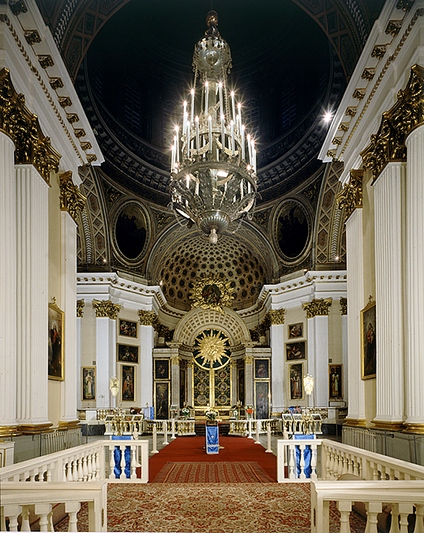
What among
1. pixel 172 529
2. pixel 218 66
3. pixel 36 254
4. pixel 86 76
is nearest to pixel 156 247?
pixel 86 76

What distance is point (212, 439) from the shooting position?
1523cm

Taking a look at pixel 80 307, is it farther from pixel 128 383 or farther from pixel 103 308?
pixel 128 383

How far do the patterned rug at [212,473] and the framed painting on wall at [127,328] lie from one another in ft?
36.0

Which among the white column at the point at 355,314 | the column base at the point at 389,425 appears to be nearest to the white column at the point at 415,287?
the column base at the point at 389,425

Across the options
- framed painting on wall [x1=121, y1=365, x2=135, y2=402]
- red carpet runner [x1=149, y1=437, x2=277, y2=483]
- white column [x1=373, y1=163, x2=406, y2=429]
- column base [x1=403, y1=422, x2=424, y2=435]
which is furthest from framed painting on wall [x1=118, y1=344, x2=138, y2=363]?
column base [x1=403, y1=422, x2=424, y2=435]

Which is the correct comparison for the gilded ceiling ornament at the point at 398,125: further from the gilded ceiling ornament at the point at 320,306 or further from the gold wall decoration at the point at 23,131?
the gilded ceiling ornament at the point at 320,306

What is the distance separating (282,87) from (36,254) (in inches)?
686

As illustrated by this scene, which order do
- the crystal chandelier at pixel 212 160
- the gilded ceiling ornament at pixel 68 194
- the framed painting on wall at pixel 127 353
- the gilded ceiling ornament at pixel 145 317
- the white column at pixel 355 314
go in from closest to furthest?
the crystal chandelier at pixel 212 160 < the white column at pixel 355 314 < the gilded ceiling ornament at pixel 68 194 < the framed painting on wall at pixel 127 353 < the gilded ceiling ornament at pixel 145 317

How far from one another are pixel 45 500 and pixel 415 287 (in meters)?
4.92

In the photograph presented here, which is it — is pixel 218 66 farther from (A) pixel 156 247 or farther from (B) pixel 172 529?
(A) pixel 156 247

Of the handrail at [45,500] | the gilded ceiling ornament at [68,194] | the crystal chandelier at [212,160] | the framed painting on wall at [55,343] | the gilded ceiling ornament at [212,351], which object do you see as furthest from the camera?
the gilded ceiling ornament at [212,351]

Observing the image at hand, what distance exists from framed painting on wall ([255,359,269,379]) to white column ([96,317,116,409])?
6.10m

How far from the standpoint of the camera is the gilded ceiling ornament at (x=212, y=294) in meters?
27.5

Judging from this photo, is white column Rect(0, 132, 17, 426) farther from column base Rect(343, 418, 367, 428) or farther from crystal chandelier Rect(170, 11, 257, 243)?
column base Rect(343, 418, 367, 428)
